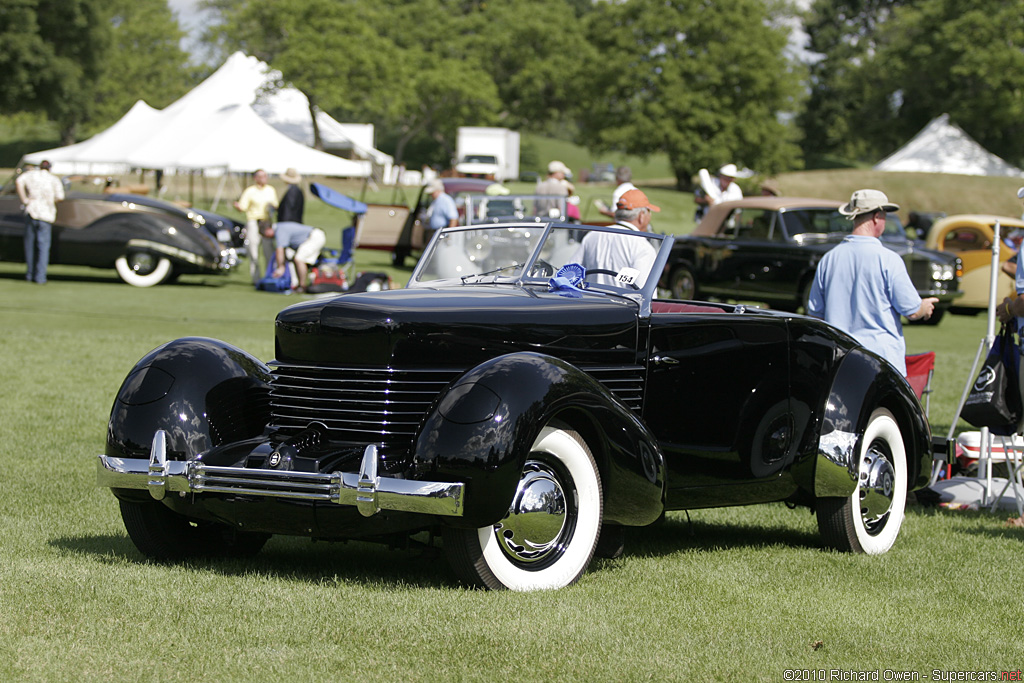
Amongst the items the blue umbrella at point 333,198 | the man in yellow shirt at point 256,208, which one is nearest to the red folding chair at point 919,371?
the blue umbrella at point 333,198

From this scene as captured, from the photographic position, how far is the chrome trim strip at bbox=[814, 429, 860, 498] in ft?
18.4

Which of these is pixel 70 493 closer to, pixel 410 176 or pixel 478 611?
pixel 478 611

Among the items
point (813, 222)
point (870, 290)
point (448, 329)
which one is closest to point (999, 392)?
point (870, 290)

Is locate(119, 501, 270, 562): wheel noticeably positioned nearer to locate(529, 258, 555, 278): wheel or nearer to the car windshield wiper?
the car windshield wiper

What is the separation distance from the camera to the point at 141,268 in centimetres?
2036

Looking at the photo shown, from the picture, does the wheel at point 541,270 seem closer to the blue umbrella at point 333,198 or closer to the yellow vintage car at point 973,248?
the blue umbrella at point 333,198

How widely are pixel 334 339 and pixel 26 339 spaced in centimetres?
890

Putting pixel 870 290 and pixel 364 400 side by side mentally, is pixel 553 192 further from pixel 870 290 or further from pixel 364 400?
pixel 364 400

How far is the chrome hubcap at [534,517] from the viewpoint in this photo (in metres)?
4.49

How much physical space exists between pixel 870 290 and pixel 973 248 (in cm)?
1542

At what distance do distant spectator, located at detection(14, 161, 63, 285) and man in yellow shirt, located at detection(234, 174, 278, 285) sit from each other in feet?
9.95

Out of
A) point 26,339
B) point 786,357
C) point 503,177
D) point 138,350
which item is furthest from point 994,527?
point 503,177

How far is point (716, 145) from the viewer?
58438 mm

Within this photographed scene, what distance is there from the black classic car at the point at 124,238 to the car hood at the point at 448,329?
15778 mm
